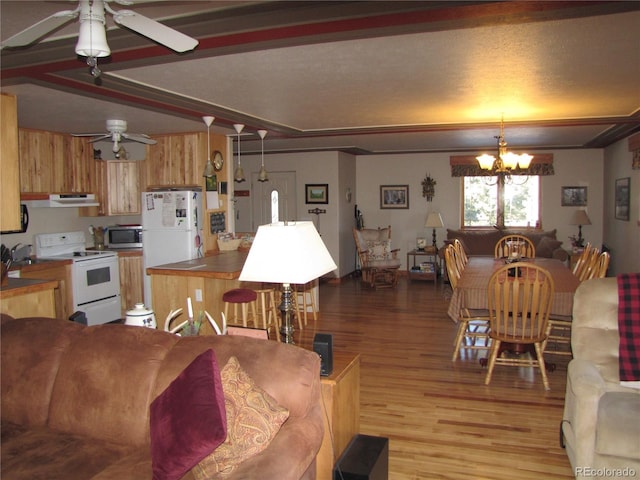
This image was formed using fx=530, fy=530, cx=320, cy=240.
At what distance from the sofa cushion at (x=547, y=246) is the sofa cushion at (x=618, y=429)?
6087mm

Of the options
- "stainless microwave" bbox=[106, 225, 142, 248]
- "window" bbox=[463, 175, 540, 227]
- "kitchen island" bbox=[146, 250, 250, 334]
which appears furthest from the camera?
"window" bbox=[463, 175, 540, 227]

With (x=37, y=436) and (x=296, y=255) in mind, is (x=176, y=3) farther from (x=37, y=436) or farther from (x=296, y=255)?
(x=37, y=436)

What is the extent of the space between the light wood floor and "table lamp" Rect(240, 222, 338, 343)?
1.40m

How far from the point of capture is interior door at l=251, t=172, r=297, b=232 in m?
9.61

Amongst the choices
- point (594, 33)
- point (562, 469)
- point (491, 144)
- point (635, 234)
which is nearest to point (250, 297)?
point (562, 469)

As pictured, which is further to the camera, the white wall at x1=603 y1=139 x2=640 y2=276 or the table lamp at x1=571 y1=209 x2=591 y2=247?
the table lamp at x1=571 y1=209 x2=591 y2=247

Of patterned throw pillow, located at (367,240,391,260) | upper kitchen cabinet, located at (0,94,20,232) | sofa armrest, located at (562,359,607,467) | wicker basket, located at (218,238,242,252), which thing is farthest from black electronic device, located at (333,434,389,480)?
patterned throw pillow, located at (367,240,391,260)

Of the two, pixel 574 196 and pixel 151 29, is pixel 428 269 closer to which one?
pixel 574 196

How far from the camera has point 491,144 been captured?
342 inches

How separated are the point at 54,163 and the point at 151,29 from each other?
4693mm

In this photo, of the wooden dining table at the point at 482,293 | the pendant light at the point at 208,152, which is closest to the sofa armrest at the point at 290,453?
→ the wooden dining table at the point at 482,293

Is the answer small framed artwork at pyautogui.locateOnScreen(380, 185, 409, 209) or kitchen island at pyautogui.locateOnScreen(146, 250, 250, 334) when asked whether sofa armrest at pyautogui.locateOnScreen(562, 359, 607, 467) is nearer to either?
kitchen island at pyautogui.locateOnScreen(146, 250, 250, 334)

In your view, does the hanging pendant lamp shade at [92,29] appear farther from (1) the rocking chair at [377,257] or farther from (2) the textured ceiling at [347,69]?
(1) the rocking chair at [377,257]

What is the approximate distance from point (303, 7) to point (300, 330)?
4.29m
